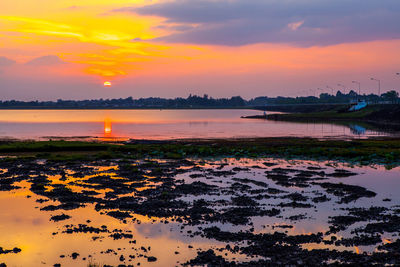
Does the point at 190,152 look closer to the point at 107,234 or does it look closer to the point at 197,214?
the point at 197,214

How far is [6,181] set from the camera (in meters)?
36.2

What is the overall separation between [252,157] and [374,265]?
38.4 meters

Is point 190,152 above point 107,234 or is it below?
above

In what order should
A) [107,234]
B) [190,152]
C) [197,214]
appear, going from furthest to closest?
[190,152] < [197,214] < [107,234]

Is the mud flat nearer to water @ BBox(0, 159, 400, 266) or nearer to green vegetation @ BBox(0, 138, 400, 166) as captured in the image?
water @ BBox(0, 159, 400, 266)

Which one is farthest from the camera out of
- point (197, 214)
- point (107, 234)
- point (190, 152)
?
point (190, 152)

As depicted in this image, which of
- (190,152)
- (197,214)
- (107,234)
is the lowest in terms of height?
(107,234)

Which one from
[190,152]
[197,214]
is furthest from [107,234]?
[190,152]

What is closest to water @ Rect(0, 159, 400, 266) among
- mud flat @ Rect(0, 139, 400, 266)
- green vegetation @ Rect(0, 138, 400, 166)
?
mud flat @ Rect(0, 139, 400, 266)

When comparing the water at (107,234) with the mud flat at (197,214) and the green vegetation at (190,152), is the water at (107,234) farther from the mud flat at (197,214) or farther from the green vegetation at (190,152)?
the green vegetation at (190,152)

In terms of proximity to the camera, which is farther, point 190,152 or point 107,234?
point 190,152

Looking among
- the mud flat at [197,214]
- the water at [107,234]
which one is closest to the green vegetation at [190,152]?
the mud flat at [197,214]

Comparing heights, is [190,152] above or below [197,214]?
above

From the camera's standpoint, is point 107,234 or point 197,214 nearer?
point 107,234
